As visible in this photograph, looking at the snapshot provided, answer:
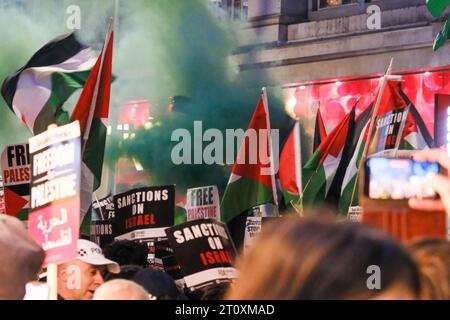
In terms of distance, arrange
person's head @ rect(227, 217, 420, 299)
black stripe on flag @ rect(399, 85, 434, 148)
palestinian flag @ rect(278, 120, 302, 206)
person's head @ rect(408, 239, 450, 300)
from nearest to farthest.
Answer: person's head @ rect(227, 217, 420, 299) < person's head @ rect(408, 239, 450, 300) < palestinian flag @ rect(278, 120, 302, 206) < black stripe on flag @ rect(399, 85, 434, 148)

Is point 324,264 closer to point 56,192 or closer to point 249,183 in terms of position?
point 56,192

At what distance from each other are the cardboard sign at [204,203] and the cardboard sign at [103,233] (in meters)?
0.83

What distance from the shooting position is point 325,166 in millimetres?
15078

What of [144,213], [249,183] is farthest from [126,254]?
[249,183]

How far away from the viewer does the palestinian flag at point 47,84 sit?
39.5 feet

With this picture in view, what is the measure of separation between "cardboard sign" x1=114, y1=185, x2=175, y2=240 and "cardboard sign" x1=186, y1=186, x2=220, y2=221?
0.39 metres

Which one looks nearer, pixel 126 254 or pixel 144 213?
pixel 126 254

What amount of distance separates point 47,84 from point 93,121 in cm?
190

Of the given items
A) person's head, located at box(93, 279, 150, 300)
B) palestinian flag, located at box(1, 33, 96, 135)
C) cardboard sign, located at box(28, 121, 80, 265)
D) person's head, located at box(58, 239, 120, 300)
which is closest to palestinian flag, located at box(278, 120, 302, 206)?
palestinian flag, located at box(1, 33, 96, 135)

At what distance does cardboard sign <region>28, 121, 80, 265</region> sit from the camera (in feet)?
19.0

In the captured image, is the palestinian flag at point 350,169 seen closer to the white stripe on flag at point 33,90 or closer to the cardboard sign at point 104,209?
the cardboard sign at point 104,209

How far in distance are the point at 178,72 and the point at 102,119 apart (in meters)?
16.6

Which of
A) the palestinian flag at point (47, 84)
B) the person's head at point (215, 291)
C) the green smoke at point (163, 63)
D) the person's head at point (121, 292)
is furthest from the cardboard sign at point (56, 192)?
the green smoke at point (163, 63)

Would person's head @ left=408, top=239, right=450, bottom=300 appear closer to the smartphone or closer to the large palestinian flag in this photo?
the smartphone
